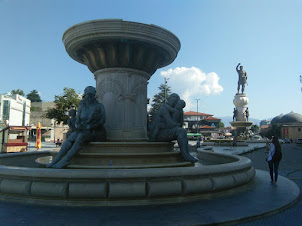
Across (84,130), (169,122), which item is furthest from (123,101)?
(84,130)

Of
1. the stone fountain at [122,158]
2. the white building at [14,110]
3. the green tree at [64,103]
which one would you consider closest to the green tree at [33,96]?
Answer: the white building at [14,110]

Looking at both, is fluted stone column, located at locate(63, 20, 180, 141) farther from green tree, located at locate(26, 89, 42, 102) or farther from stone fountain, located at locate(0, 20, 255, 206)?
green tree, located at locate(26, 89, 42, 102)

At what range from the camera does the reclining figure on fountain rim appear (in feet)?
21.8

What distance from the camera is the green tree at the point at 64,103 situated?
1150 inches

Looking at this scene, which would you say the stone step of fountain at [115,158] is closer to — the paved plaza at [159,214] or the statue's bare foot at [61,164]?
the statue's bare foot at [61,164]

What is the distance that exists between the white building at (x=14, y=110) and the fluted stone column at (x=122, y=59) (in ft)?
133

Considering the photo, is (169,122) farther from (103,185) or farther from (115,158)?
(103,185)

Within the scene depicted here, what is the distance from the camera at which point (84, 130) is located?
6070 millimetres

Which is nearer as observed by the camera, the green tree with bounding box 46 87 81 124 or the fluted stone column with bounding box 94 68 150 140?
the fluted stone column with bounding box 94 68 150 140

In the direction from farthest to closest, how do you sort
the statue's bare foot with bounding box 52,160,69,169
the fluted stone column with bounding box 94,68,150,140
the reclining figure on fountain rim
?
1. the fluted stone column with bounding box 94,68,150,140
2. the reclining figure on fountain rim
3. the statue's bare foot with bounding box 52,160,69,169

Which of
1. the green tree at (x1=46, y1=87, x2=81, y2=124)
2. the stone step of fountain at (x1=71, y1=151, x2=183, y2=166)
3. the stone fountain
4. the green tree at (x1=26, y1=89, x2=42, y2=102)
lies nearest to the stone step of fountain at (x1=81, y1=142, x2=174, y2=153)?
the stone fountain

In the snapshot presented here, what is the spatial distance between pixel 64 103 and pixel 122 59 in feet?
78.6

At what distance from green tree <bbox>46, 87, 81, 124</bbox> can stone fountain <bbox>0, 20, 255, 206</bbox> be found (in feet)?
67.8

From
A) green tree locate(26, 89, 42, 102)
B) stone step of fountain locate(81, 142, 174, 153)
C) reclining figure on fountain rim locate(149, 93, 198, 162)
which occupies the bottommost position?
stone step of fountain locate(81, 142, 174, 153)
